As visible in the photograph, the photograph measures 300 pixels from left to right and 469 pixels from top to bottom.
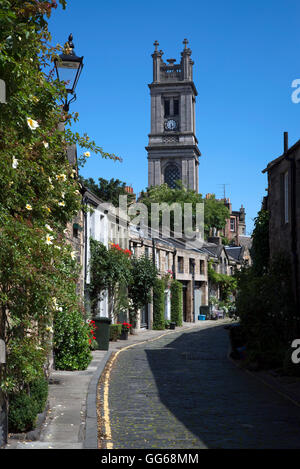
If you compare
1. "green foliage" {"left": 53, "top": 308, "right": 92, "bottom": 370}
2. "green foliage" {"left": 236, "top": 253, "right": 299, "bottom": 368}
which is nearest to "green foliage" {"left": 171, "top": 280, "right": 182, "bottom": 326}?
"green foliage" {"left": 236, "top": 253, "right": 299, "bottom": 368}

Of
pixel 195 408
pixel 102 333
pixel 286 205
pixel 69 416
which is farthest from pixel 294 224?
pixel 69 416

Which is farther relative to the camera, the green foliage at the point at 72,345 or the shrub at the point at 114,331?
the shrub at the point at 114,331

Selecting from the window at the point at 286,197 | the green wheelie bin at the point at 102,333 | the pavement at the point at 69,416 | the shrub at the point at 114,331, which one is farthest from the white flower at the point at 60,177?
the shrub at the point at 114,331

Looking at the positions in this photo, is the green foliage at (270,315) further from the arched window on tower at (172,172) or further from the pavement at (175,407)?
the arched window on tower at (172,172)

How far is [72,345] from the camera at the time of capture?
16.1m

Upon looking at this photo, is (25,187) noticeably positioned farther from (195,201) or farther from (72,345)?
(195,201)

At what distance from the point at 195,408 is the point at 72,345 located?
5897 mm

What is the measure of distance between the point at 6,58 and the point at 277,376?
11338 millimetres

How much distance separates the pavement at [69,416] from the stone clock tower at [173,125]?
83413mm

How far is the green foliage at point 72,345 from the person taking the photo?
1606 centimetres

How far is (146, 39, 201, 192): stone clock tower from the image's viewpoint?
324 feet
